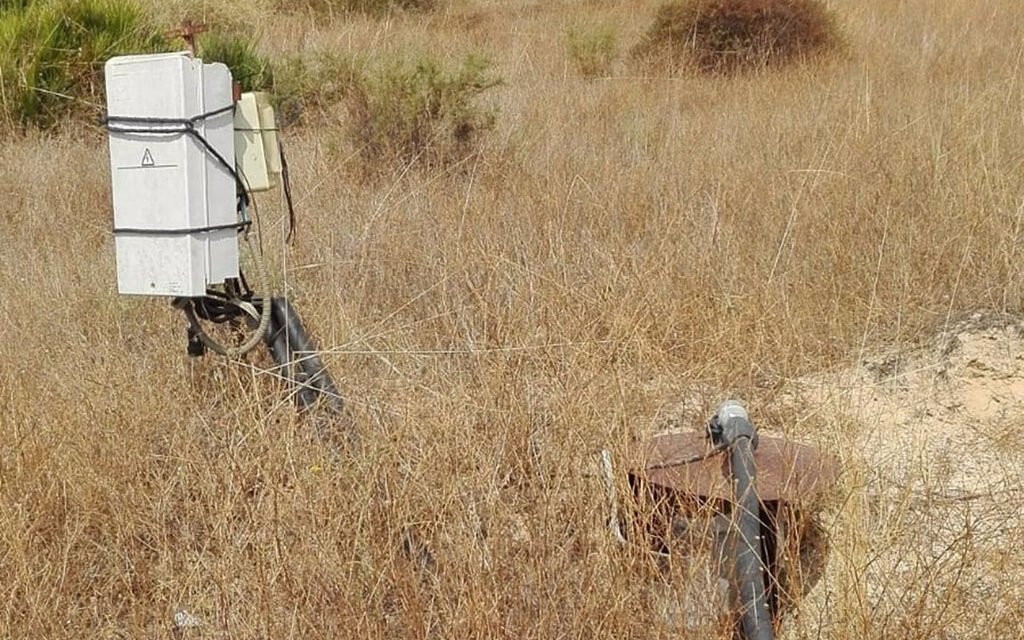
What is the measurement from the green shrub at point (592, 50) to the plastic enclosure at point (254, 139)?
5483mm

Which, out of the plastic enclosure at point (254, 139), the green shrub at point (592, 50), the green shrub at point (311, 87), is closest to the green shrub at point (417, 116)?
the green shrub at point (311, 87)

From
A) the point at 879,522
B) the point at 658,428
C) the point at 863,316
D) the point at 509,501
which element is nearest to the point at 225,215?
the point at 509,501

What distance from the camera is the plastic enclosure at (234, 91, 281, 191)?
2.21 meters

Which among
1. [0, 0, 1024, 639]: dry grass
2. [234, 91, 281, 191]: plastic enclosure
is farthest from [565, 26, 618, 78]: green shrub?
[234, 91, 281, 191]: plastic enclosure

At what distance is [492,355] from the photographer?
2.55 metres

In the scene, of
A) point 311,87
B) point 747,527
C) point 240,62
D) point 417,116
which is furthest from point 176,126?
point 240,62

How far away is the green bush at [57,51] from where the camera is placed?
5855 mm

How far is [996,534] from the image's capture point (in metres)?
1.85

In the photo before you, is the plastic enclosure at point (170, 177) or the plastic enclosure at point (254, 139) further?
the plastic enclosure at point (254, 139)

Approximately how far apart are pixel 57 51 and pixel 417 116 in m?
2.56

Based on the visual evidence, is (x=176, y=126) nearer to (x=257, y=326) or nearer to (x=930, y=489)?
(x=257, y=326)

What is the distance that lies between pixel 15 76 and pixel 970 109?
5320 millimetres

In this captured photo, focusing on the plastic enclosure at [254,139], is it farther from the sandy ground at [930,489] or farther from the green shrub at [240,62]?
the green shrub at [240,62]

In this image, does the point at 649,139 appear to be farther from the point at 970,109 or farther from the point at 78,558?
the point at 78,558
